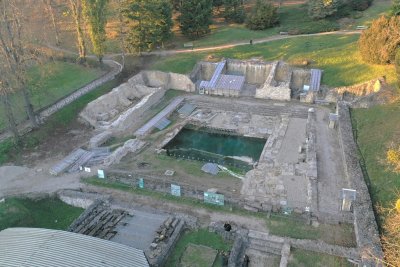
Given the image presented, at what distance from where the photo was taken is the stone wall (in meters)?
18.2

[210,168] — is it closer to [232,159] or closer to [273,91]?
[232,159]

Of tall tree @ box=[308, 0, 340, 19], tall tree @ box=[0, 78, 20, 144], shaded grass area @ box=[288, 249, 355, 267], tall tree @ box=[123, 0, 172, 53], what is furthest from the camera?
tall tree @ box=[308, 0, 340, 19]

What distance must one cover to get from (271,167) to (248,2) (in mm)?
39938

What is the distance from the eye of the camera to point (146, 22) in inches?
1575

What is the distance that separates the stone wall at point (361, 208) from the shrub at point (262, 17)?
23.2 metres

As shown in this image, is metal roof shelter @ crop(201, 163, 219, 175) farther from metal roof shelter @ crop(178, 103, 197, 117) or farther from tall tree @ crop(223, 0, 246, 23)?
tall tree @ crop(223, 0, 246, 23)

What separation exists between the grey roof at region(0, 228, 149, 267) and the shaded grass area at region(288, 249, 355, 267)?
25.0ft

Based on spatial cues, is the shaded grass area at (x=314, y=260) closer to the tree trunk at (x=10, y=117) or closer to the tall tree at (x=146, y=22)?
the tree trunk at (x=10, y=117)

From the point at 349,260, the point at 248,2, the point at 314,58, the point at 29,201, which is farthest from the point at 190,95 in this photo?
the point at 248,2

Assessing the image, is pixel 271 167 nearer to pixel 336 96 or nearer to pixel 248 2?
pixel 336 96

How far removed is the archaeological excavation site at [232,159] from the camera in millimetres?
20172

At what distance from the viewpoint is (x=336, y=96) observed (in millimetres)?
34844

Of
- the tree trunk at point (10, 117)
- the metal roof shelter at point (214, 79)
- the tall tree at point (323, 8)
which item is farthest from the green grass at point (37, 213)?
the tall tree at point (323, 8)

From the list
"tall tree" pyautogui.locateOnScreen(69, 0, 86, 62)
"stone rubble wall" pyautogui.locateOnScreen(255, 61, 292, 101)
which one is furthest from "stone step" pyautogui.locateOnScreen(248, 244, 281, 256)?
"tall tree" pyautogui.locateOnScreen(69, 0, 86, 62)
